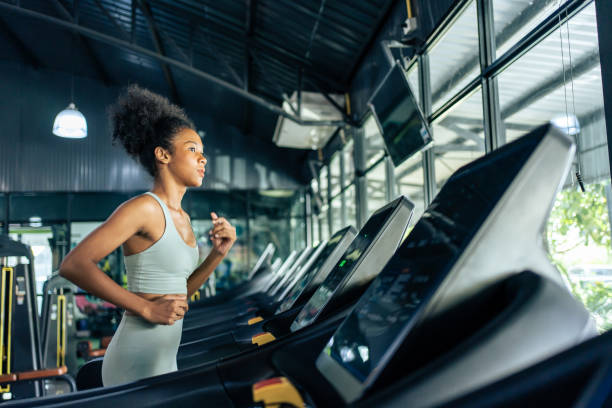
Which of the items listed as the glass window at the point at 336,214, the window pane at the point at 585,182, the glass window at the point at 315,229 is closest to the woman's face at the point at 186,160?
the window pane at the point at 585,182

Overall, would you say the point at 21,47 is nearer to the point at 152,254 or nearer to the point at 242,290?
the point at 242,290

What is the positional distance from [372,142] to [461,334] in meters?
6.31

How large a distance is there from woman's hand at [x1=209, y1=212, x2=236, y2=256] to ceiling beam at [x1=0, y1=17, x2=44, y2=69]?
9.15 metres

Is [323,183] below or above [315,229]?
above

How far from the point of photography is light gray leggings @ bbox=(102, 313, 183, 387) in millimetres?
1261

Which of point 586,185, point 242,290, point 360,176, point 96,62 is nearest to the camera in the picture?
point 586,185

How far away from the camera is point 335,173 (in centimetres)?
891

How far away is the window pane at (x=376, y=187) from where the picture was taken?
20.4 ft

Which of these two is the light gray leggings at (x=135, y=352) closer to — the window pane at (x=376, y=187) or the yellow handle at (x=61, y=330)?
the yellow handle at (x=61, y=330)

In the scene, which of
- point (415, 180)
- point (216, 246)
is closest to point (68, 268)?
point (216, 246)

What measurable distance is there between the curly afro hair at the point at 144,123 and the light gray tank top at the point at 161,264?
0.83 ft

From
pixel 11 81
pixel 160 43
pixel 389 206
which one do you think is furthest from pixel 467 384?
pixel 11 81

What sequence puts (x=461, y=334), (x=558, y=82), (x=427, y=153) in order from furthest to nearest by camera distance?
(x=427, y=153)
(x=558, y=82)
(x=461, y=334)

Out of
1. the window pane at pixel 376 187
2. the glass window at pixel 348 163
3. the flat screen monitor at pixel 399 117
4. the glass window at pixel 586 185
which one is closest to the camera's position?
the glass window at pixel 586 185
